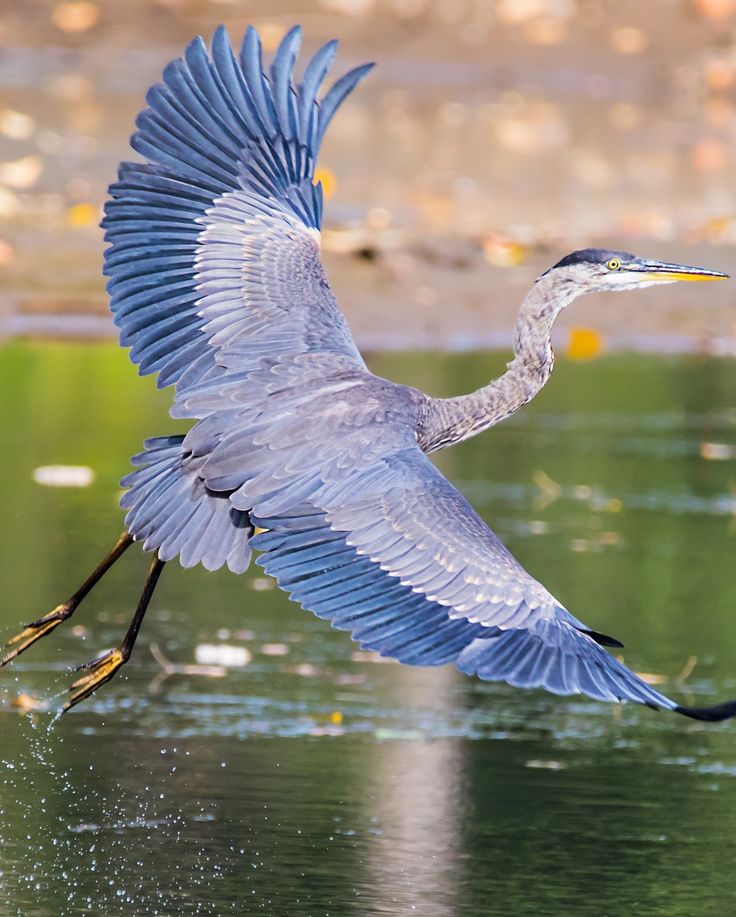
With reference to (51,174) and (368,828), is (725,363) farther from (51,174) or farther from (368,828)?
(368,828)

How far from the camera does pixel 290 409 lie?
6020 mm

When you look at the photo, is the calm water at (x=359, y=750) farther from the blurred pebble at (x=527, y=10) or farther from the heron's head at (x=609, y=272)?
the blurred pebble at (x=527, y=10)

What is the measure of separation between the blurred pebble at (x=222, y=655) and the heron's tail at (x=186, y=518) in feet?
4.49

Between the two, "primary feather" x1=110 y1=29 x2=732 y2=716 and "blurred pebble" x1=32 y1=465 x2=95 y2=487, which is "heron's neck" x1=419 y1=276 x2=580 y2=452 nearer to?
"primary feather" x1=110 y1=29 x2=732 y2=716

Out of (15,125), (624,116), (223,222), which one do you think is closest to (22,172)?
(15,125)

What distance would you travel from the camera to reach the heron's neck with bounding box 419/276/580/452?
255 inches

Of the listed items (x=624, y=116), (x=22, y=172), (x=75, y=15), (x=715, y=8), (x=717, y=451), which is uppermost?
(x=715, y=8)

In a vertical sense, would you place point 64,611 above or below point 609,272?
below

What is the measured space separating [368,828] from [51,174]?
1075 cm

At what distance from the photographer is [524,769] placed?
6543 millimetres

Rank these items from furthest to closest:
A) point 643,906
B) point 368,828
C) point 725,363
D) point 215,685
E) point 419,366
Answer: point 725,363 → point 419,366 → point 215,685 → point 368,828 → point 643,906

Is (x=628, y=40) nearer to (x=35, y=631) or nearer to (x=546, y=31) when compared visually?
(x=546, y=31)

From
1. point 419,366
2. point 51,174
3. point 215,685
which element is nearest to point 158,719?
point 215,685

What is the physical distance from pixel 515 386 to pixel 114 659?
1.46m
